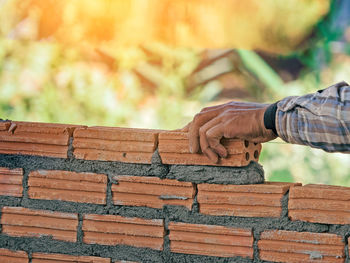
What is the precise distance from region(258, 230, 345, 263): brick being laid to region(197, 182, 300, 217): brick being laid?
80 mm

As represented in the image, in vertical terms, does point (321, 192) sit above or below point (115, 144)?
below

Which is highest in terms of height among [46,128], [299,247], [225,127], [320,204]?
[46,128]

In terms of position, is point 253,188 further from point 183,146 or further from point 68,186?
point 68,186

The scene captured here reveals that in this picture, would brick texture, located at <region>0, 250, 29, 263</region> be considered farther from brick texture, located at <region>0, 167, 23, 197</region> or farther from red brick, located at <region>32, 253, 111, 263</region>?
brick texture, located at <region>0, 167, 23, 197</region>

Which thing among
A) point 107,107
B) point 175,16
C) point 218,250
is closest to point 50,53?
point 107,107

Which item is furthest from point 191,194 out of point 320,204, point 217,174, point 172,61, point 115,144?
point 172,61

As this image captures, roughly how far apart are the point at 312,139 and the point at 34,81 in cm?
396

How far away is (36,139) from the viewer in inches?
104

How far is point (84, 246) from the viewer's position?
260 centimetres

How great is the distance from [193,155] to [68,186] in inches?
19.8

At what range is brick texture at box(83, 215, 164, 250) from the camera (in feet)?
8.20

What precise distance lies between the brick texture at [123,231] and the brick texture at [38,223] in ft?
0.21

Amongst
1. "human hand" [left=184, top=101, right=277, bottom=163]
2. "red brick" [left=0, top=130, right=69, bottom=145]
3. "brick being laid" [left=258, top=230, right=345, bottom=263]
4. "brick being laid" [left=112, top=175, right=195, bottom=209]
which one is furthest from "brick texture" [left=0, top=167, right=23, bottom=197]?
"brick being laid" [left=258, top=230, right=345, bottom=263]

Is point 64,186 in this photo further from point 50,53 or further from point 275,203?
point 50,53
